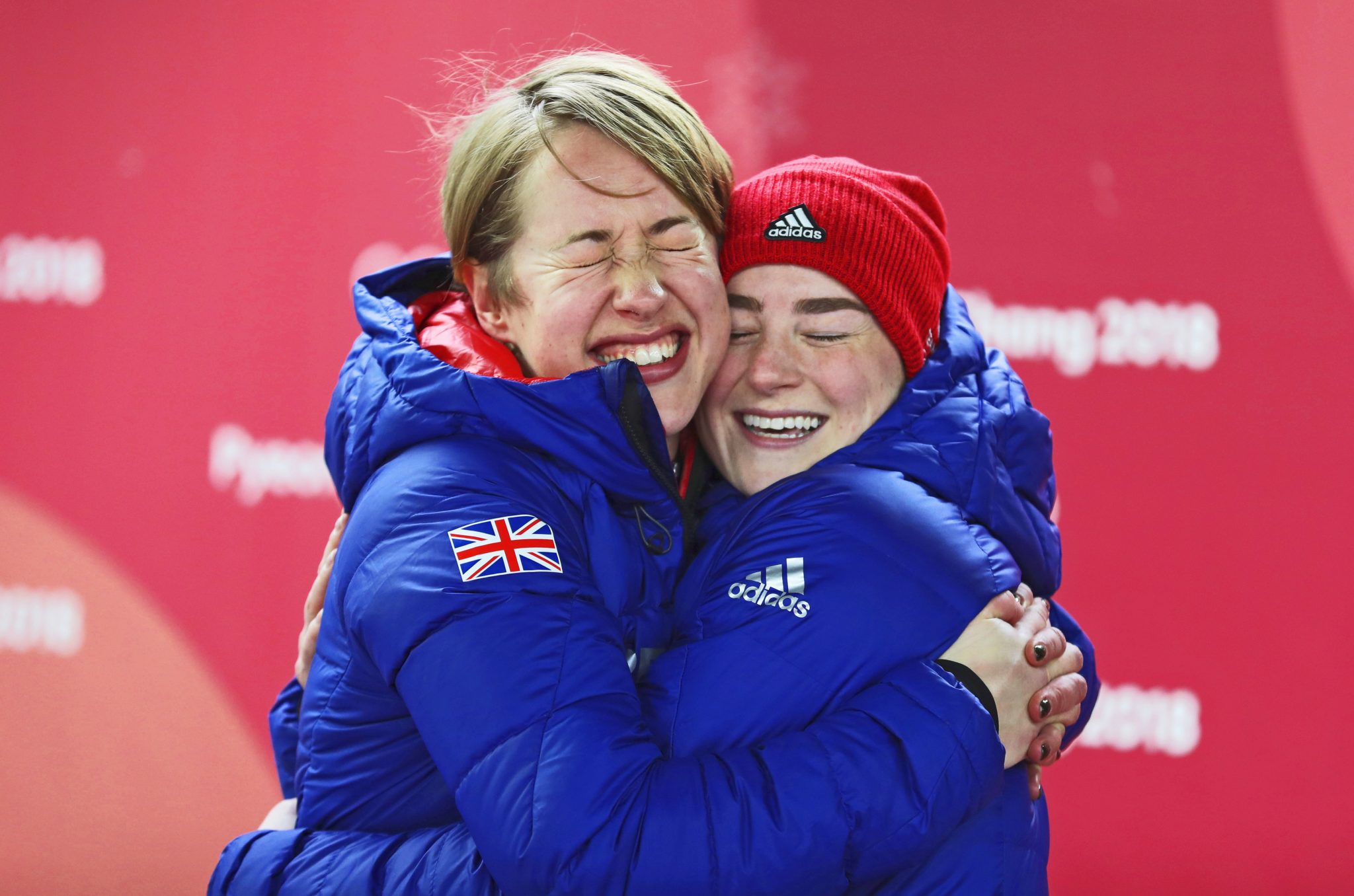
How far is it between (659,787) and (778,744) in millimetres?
137

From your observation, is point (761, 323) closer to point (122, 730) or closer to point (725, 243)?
point (725, 243)

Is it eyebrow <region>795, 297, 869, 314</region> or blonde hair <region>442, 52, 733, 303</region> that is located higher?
blonde hair <region>442, 52, 733, 303</region>

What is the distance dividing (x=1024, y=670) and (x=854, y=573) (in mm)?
236

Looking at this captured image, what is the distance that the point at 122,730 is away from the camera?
2.96 meters

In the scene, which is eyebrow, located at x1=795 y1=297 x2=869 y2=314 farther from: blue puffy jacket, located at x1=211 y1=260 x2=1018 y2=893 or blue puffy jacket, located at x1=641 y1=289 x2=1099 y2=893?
blue puffy jacket, located at x1=211 y1=260 x2=1018 y2=893

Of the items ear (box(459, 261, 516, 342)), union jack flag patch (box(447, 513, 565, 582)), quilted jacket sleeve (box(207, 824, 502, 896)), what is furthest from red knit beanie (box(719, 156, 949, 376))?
quilted jacket sleeve (box(207, 824, 502, 896))

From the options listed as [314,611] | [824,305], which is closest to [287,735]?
[314,611]

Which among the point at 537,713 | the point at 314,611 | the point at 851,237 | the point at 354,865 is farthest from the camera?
the point at 314,611

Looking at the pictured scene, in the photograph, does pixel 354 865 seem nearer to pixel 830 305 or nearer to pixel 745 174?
pixel 830 305

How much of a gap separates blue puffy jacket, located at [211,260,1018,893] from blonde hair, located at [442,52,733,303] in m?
0.14

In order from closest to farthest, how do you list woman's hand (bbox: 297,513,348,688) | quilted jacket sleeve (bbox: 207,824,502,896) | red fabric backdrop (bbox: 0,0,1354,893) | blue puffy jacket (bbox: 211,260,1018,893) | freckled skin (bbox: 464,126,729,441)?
blue puffy jacket (bbox: 211,260,1018,893)
quilted jacket sleeve (bbox: 207,824,502,896)
freckled skin (bbox: 464,126,729,441)
woman's hand (bbox: 297,513,348,688)
red fabric backdrop (bbox: 0,0,1354,893)

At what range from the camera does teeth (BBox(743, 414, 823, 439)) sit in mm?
1575

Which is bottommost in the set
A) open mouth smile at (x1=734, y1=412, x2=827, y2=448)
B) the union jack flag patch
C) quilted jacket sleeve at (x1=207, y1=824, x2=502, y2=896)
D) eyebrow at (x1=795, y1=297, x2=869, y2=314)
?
quilted jacket sleeve at (x1=207, y1=824, x2=502, y2=896)

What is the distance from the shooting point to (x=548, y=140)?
1426 millimetres
